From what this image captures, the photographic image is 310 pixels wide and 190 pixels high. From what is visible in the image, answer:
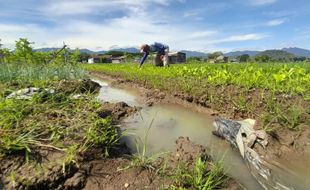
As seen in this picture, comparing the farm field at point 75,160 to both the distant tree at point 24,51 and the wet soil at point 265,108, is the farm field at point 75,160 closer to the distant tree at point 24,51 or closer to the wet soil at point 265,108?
the wet soil at point 265,108

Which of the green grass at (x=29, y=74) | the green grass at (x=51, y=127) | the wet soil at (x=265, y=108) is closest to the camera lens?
the green grass at (x=51, y=127)

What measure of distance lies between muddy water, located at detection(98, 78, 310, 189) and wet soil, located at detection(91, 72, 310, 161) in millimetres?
233

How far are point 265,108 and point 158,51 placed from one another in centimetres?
1076

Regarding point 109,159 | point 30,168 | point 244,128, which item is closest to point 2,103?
point 30,168

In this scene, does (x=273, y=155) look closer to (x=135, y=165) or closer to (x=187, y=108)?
(x=135, y=165)

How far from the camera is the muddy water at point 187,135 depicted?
2.97 m

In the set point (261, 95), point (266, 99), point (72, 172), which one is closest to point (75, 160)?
point (72, 172)

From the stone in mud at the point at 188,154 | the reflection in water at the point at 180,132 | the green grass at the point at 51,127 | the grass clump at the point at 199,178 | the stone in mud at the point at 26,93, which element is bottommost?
the reflection in water at the point at 180,132

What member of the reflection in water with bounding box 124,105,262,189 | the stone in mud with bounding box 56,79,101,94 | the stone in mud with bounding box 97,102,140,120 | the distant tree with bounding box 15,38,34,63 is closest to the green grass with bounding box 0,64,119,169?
the reflection in water with bounding box 124,105,262,189

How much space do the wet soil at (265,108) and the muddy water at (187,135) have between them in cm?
23

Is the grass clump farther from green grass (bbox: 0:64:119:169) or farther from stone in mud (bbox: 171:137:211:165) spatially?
green grass (bbox: 0:64:119:169)

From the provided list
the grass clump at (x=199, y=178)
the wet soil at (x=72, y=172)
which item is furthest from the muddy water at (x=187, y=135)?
the wet soil at (x=72, y=172)

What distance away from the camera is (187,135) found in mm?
4309

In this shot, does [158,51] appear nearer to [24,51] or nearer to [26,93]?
[24,51]
